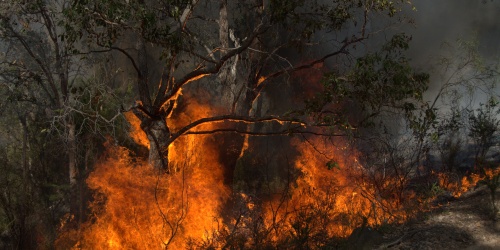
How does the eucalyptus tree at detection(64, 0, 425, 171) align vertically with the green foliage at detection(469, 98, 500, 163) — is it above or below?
above

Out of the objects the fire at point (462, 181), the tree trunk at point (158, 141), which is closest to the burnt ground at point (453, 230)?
the fire at point (462, 181)

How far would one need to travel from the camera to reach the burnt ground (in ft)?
30.1

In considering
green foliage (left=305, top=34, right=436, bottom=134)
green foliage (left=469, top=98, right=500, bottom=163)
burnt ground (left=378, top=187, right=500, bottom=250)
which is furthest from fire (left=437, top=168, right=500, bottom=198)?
green foliage (left=305, top=34, right=436, bottom=134)

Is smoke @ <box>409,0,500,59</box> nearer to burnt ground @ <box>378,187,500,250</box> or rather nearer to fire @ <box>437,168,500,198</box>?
fire @ <box>437,168,500,198</box>

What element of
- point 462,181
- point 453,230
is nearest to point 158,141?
point 453,230

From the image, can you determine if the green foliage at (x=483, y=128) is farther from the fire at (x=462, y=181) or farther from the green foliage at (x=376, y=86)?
the green foliage at (x=376, y=86)

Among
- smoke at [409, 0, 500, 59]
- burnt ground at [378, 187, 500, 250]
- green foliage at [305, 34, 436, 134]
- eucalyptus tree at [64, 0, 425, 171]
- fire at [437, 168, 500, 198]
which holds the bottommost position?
burnt ground at [378, 187, 500, 250]

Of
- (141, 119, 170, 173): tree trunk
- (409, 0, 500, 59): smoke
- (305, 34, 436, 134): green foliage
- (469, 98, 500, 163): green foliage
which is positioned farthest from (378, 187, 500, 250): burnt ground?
(409, 0, 500, 59): smoke

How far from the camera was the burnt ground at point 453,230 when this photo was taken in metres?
9.18

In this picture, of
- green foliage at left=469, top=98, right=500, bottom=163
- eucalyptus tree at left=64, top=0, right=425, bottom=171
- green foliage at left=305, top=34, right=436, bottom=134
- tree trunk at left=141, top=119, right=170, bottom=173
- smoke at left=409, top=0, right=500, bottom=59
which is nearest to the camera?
eucalyptus tree at left=64, top=0, right=425, bottom=171

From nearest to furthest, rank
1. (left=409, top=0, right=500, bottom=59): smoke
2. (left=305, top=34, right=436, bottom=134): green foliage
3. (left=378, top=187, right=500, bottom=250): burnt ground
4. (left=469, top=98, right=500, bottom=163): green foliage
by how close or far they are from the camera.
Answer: (left=378, top=187, right=500, bottom=250): burnt ground, (left=305, top=34, right=436, bottom=134): green foliage, (left=469, top=98, right=500, bottom=163): green foliage, (left=409, top=0, right=500, bottom=59): smoke

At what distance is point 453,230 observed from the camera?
31.9ft

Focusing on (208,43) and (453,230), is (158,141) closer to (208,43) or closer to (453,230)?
A: (208,43)

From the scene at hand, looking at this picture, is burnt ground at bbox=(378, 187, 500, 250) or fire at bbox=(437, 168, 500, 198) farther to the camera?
fire at bbox=(437, 168, 500, 198)
